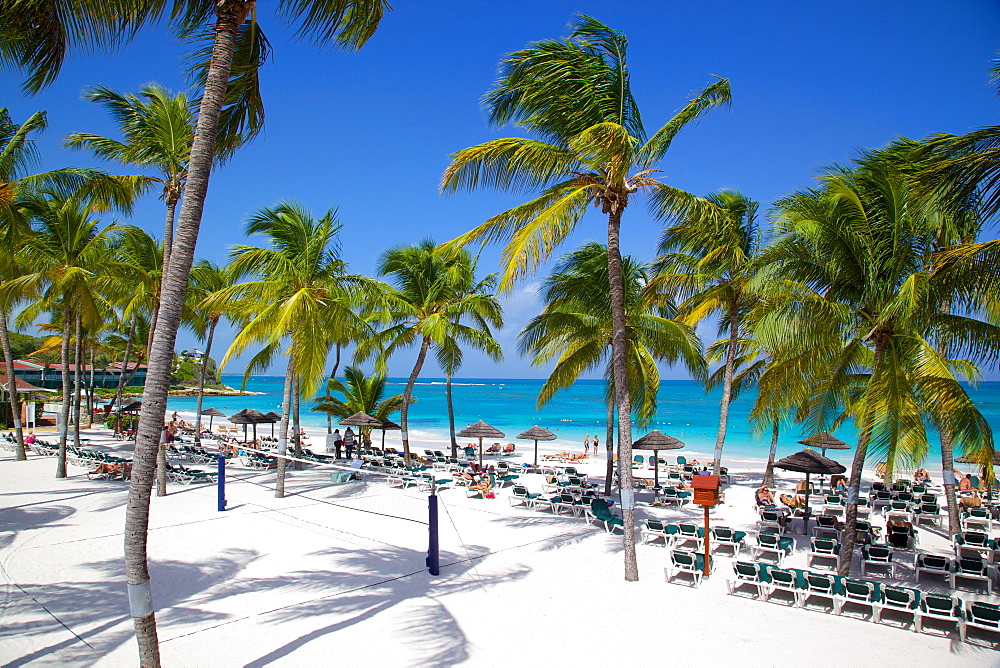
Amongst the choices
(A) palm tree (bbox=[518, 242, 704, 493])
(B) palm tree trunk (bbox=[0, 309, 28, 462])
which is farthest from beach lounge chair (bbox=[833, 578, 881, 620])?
(B) palm tree trunk (bbox=[0, 309, 28, 462])

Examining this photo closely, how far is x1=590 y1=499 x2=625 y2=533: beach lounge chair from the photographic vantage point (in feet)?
39.2

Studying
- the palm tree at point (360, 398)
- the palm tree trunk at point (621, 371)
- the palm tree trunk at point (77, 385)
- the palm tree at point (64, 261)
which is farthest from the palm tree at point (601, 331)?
the palm tree trunk at point (77, 385)

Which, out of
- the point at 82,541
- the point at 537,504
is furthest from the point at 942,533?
the point at 82,541

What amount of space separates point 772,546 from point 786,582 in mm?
2422

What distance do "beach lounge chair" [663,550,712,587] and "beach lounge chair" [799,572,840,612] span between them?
4.68 ft

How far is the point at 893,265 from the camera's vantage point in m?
8.21

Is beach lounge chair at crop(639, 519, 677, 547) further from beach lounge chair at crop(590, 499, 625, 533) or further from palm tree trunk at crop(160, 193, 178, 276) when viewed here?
palm tree trunk at crop(160, 193, 178, 276)

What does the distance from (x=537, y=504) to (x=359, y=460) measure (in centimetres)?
948

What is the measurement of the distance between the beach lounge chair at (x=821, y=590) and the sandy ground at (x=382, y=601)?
0.21m

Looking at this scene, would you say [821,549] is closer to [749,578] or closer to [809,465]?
[809,465]

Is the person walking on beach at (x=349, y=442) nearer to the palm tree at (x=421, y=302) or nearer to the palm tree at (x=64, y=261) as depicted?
the palm tree at (x=421, y=302)

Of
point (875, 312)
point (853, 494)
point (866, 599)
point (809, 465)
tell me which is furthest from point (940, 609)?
point (809, 465)

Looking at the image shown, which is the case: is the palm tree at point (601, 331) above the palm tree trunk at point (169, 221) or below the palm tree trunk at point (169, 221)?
below

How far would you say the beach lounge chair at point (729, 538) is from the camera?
10.4m
